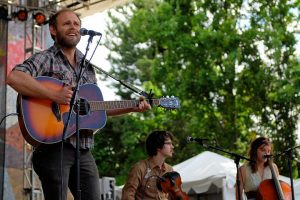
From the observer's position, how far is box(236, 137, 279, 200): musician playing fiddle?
5.90 metres

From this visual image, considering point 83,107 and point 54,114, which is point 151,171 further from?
point 54,114

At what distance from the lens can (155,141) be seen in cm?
573

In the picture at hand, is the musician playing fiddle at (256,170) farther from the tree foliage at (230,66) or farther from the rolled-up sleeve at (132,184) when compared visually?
the tree foliage at (230,66)

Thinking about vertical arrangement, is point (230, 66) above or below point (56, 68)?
above

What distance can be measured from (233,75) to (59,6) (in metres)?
7.07

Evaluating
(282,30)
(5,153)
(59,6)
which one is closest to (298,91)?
(282,30)

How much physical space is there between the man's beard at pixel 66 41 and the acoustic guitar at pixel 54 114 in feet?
0.88

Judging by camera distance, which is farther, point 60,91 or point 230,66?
point 230,66

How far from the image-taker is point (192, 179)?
10.6m

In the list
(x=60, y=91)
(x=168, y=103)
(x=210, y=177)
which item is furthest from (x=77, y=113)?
(x=210, y=177)

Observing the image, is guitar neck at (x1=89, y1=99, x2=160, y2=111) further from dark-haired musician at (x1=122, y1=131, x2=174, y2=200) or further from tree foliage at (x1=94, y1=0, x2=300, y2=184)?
tree foliage at (x1=94, y1=0, x2=300, y2=184)

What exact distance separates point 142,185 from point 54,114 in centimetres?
212

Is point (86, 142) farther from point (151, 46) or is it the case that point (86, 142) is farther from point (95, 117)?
point (151, 46)

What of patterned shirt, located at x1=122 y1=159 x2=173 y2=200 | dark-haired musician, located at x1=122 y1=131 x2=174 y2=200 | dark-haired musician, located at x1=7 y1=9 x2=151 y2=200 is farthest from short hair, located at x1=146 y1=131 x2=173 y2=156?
dark-haired musician, located at x1=7 y1=9 x2=151 y2=200
